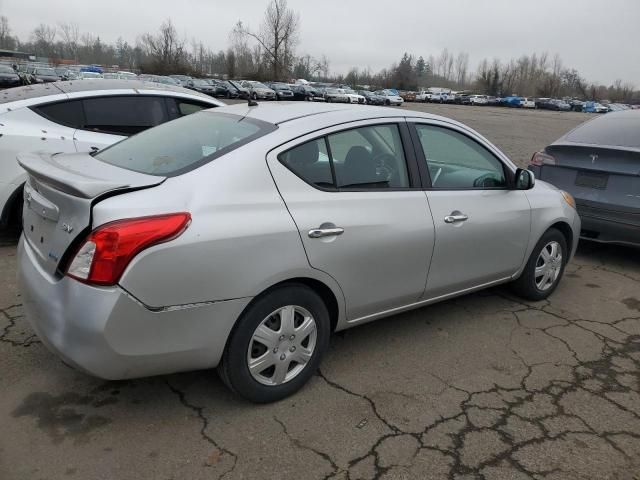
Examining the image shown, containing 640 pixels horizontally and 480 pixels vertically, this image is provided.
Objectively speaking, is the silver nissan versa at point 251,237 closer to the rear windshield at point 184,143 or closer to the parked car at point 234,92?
the rear windshield at point 184,143

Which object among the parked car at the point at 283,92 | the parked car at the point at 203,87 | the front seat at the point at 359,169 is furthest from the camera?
the parked car at the point at 283,92

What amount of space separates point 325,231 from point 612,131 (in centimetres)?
449

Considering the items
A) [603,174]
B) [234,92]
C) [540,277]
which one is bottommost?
[540,277]

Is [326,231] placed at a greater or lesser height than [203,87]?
greater

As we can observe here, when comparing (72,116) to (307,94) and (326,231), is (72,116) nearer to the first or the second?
(326,231)

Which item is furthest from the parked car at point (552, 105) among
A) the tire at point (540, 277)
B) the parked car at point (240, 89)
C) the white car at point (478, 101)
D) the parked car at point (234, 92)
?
the tire at point (540, 277)

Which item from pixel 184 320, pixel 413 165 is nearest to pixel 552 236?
pixel 413 165

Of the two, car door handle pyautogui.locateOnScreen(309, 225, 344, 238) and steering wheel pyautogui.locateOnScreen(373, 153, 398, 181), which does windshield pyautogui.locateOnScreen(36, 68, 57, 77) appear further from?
car door handle pyautogui.locateOnScreen(309, 225, 344, 238)

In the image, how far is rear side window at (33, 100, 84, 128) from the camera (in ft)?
16.5

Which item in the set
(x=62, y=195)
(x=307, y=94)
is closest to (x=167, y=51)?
(x=307, y=94)

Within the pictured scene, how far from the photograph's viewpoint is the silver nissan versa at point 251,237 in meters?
2.30

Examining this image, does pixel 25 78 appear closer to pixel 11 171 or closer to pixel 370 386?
pixel 11 171

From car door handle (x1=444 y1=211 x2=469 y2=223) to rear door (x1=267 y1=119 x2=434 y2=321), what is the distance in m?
0.16

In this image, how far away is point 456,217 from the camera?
3.47m
